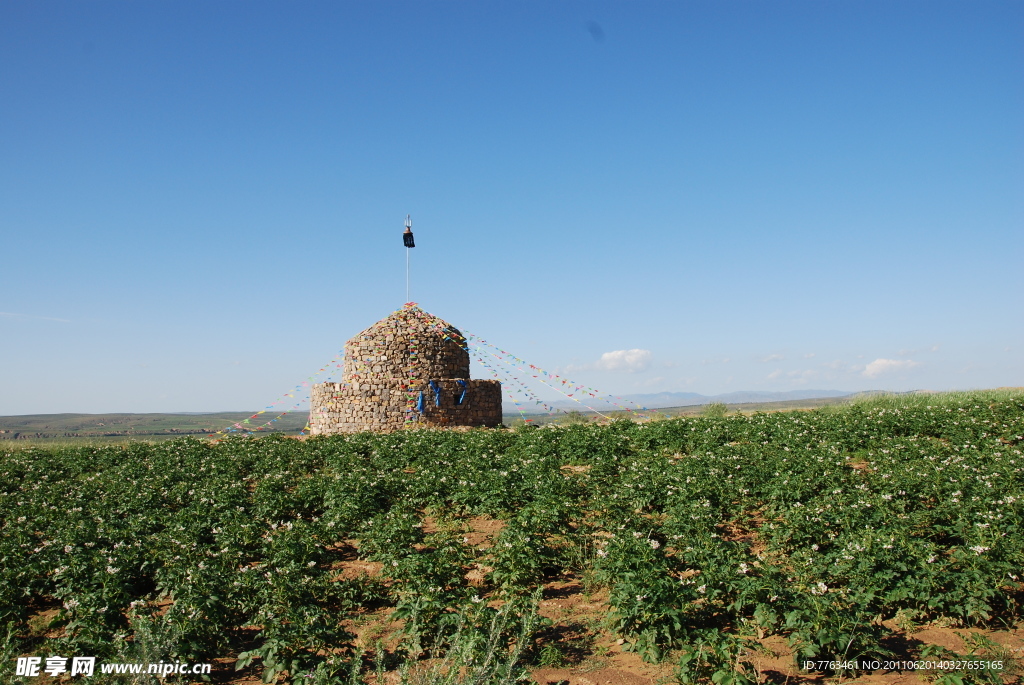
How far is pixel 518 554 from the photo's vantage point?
317 inches

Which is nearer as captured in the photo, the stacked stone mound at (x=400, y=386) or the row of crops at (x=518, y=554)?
the row of crops at (x=518, y=554)

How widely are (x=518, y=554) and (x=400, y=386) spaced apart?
65.0ft

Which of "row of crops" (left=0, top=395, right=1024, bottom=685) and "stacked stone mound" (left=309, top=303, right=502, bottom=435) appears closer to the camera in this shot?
"row of crops" (left=0, top=395, right=1024, bottom=685)

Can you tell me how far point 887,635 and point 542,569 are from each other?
13.5 feet

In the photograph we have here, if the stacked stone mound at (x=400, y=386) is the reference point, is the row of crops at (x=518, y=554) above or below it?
below

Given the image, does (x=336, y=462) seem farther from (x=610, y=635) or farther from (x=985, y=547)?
(x=985, y=547)

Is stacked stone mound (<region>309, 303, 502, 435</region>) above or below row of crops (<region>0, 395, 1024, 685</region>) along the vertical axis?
above

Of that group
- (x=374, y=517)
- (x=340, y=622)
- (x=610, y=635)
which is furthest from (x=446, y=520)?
(x=610, y=635)

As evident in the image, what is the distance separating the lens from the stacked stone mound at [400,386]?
26.9m

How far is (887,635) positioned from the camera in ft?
19.9

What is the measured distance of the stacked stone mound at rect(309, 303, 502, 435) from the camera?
26.9 meters

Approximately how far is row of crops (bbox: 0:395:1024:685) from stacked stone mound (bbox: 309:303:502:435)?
10.8 metres

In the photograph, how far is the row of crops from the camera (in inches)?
229

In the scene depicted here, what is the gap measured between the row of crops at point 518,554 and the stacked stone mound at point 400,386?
1075cm
